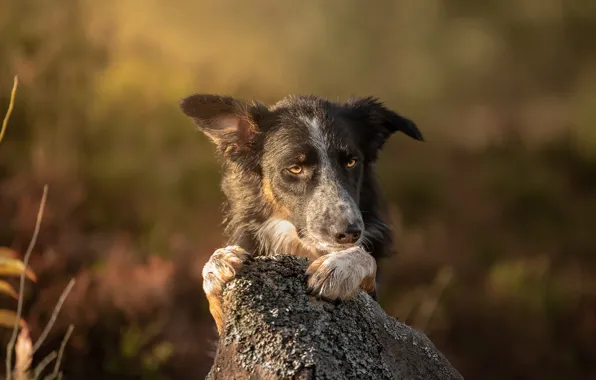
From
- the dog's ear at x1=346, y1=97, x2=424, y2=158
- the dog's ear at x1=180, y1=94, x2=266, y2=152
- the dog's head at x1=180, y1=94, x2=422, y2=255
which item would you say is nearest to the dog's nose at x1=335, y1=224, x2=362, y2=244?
the dog's head at x1=180, y1=94, x2=422, y2=255

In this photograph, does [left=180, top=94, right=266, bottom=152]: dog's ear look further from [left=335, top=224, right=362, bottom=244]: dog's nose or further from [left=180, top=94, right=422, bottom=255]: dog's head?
[left=335, top=224, right=362, bottom=244]: dog's nose

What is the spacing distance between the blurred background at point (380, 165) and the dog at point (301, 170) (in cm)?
223

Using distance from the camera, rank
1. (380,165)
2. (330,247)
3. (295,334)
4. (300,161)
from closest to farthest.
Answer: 1. (295,334)
2. (330,247)
3. (300,161)
4. (380,165)

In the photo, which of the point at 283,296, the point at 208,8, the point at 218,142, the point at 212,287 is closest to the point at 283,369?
the point at 283,296

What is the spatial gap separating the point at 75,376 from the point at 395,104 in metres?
9.25

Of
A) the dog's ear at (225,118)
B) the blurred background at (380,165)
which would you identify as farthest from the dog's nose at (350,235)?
the blurred background at (380,165)

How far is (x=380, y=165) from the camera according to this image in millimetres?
13000

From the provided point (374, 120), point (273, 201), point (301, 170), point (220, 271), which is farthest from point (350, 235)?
point (220, 271)

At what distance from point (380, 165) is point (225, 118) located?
733cm

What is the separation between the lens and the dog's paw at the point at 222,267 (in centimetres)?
365

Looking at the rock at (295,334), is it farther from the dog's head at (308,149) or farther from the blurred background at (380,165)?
the blurred background at (380,165)

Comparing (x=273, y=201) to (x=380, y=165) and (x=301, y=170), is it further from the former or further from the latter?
(x=380, y=165)

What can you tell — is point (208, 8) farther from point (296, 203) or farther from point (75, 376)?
point (296, 203)

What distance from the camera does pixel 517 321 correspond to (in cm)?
1083
